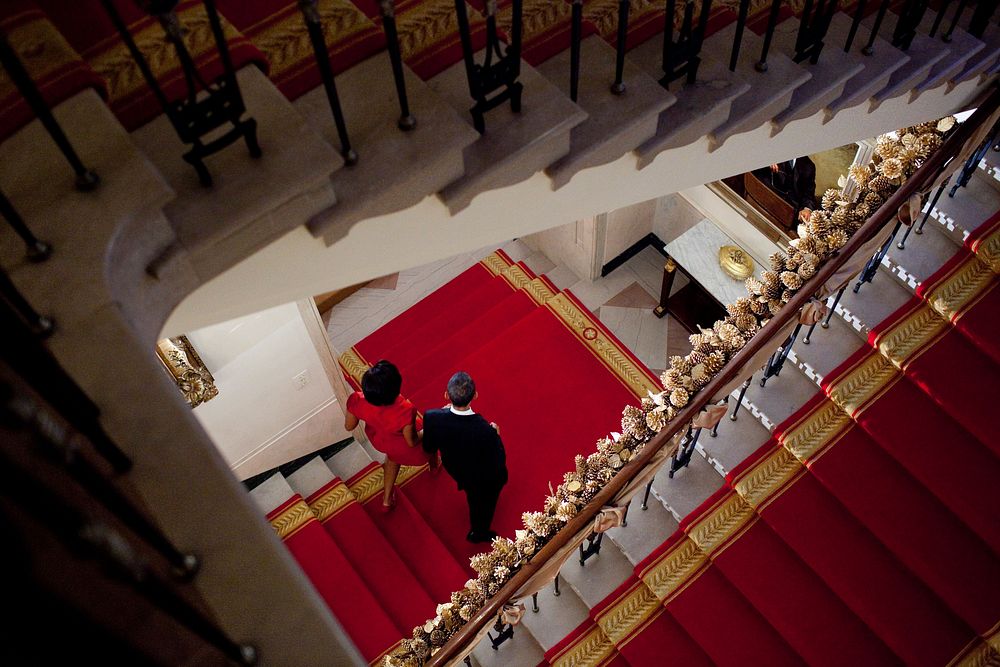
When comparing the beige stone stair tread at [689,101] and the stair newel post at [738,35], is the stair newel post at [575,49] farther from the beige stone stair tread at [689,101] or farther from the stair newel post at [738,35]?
the stair newel post at [738,35]

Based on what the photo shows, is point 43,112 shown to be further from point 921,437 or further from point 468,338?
point 468,338

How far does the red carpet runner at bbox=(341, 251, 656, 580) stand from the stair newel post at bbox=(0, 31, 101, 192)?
4422mm

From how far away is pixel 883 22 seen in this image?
3.54m

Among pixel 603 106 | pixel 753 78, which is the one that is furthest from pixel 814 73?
pixel 603 106

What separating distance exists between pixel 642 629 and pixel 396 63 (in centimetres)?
341

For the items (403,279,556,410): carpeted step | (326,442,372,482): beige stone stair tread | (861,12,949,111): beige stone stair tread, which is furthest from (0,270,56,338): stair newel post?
(403,279,556,410): carpeted step

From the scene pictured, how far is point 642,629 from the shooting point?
4.36m

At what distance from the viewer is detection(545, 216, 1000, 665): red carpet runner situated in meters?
3.92

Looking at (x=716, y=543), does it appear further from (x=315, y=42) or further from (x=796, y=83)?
(x=315, y=42)

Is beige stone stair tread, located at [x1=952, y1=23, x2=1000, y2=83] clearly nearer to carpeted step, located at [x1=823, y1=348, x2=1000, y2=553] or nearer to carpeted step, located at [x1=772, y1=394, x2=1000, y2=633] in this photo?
carpeted step, located at [x1=823, y1=348, x2=1000, y2=553]

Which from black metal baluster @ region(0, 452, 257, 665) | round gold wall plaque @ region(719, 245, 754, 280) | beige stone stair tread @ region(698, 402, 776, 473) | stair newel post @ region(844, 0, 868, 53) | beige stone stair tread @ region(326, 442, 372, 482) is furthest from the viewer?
round gold wall plaque @ region(719, 245, 754, 280)

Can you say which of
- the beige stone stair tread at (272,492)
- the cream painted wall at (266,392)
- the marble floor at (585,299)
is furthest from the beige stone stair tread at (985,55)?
the beige stone stair tread at (272,492)

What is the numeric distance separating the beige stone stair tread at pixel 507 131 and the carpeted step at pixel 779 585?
264 centimetres

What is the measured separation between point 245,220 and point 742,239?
5569mm
